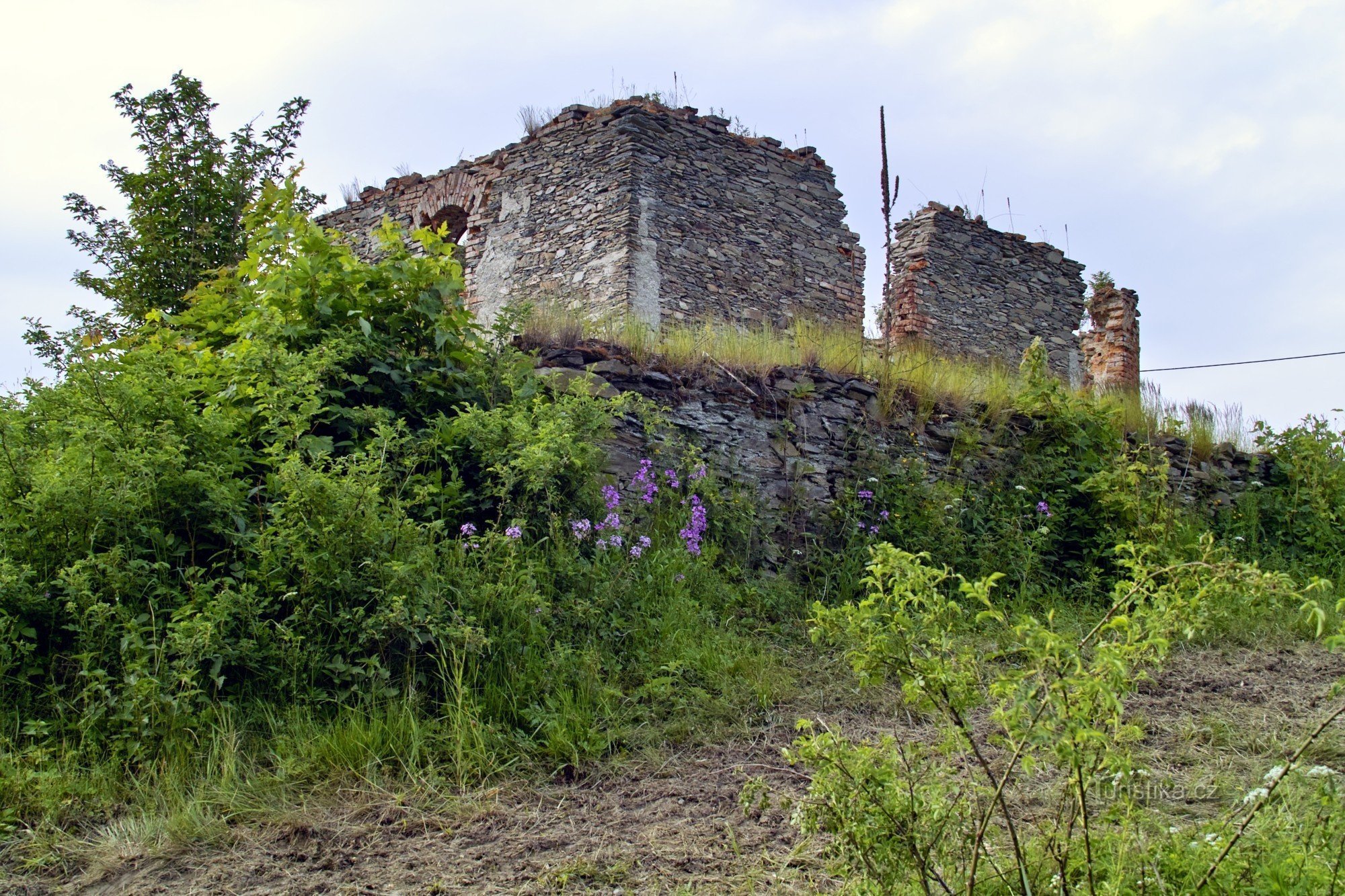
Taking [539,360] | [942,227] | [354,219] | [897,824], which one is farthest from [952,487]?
[354,219]

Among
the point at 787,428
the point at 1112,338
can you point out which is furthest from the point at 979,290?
the point at 787,428

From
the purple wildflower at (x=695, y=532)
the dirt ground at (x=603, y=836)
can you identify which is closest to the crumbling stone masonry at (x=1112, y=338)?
the purple wildflower at (x=695, y=532)

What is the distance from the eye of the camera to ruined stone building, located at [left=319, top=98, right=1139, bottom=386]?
416 inches

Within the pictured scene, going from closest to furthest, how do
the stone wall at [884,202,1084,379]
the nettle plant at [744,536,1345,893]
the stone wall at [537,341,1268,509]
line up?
1. the nettle plant at [744,536,1345,893]
2. the stone wall at [537,341,1268,509]
3. the stone wall at [884,202,1084,379]

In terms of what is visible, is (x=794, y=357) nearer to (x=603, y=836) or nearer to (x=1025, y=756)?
(x=603, y=836)

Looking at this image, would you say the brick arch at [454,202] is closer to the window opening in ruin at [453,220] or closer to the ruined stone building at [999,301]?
the window opening in ruin at [453,220]

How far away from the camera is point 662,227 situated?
1063 centimetres

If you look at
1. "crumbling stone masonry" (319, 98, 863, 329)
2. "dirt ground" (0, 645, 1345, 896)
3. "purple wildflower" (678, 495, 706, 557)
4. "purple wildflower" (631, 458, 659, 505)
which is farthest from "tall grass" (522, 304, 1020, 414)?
"dirt ground" (0, 645, 1345, 896)

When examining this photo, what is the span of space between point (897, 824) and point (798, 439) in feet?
14.7

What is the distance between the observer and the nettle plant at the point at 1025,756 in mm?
1991

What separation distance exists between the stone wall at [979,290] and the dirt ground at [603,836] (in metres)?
9.64

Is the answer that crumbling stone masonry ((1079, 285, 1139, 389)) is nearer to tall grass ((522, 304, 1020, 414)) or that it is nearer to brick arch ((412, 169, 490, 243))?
tall grass ((522, 304, 1020, 414))

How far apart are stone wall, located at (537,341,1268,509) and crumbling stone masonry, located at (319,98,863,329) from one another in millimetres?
3685

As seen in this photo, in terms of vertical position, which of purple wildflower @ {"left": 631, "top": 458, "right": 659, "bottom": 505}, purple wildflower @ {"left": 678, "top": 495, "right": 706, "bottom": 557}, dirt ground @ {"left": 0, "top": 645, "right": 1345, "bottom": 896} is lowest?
dirt ground @ {"left": 0, "top": 645, "right": 1345, "bottom": 896}
